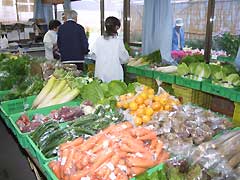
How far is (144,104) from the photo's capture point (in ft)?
6.48

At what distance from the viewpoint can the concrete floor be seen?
257 centimetres

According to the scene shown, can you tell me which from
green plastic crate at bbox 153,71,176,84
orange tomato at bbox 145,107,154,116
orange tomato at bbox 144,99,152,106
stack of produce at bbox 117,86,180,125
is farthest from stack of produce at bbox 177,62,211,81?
orange tomato at bbox 145,107,154,116

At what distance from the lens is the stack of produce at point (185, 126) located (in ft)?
5.14

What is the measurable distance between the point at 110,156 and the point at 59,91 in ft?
4.64

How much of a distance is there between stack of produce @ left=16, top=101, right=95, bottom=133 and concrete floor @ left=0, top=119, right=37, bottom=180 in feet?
2.54

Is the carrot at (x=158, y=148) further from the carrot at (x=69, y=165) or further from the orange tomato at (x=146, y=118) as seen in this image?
the carrot at (x=69, y=165)

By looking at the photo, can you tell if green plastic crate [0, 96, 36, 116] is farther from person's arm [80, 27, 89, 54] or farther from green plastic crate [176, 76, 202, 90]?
green plastic crate [176, 76, 202, 90]

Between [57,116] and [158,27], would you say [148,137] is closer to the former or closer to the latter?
[57,116]

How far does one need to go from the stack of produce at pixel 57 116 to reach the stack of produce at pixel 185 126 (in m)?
0.63

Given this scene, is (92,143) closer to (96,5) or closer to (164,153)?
(164,153)

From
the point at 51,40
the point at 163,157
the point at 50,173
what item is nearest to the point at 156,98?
the point at 163,157

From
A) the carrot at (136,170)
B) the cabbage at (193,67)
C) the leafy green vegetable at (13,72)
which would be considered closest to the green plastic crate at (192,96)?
the cabbage at (193,67)

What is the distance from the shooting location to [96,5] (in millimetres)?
6445

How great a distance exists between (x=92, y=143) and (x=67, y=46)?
2.92 meters
